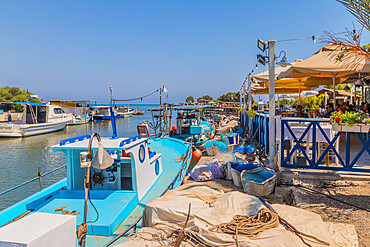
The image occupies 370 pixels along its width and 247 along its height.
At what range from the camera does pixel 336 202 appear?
4.48m

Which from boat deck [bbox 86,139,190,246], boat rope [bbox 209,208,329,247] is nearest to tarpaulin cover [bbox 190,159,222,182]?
boat deck [bbox 86,139,190,246]

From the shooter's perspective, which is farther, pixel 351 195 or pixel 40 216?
pixel 351 195

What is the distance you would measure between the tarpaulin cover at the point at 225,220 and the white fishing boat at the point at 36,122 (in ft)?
88.9

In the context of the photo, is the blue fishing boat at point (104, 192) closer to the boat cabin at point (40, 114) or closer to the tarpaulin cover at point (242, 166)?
the tarpaulin cover at point (242, 166)

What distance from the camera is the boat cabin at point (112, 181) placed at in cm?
484

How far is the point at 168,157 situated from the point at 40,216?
26.3ft

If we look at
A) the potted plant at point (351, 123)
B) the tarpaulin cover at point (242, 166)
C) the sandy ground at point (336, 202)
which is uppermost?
the potted plant at point (351, 123)

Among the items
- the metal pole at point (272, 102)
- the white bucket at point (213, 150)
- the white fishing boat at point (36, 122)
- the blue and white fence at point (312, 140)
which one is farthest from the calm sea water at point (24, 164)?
the blue and white fence at point (312, 140)

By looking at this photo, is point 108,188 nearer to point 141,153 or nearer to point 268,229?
point 141,153

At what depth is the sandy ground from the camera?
3.77 meters

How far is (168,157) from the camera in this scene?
34.0ft

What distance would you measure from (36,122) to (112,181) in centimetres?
2727

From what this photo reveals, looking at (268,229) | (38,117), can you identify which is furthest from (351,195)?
(38,117)

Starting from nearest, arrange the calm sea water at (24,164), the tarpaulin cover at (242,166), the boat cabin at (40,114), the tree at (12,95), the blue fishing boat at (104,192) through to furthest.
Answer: the blue fishing boat at (104,192) < the tarpaulin cover at (242,166) < the calm sea water at (24,164) < the boat cabin at (40,114) < the tree at (12,95)
